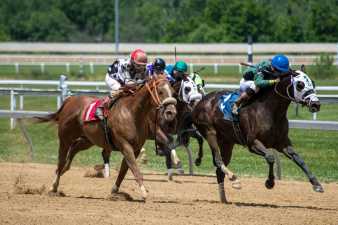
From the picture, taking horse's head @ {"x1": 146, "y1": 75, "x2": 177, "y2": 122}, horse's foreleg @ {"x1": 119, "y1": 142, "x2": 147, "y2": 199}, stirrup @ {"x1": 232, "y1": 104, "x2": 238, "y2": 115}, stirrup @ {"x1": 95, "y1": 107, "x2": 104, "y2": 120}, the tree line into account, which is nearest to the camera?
horse's head @ {"x1": 146, "y1": 75, "x2": 177, "y2": 122}

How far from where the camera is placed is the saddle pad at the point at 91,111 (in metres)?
11.7

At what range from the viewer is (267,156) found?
10805 millimetres

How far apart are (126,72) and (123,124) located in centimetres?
102

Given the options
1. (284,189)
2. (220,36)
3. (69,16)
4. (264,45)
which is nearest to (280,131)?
(284,189)

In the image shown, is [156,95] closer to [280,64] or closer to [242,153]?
[280,64]

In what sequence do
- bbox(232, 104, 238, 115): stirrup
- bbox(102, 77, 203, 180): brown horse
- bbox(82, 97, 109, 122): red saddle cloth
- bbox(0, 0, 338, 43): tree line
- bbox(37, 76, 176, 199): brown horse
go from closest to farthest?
bbox(37, 76, 176, 199): brown horse → bbox(232, 104, 238, 115): stirrup → bbox(82, 97, 109, 122): red saddle cloth → bbox(102, 77, 203, 180): brown horse → bbox(0, 0, 338, 43): tree line

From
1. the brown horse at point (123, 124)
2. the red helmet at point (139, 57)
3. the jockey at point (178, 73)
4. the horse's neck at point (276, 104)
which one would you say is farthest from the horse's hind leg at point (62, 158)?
the horse's neck at point (276, 104)

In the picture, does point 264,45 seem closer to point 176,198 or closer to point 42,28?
point 42,28

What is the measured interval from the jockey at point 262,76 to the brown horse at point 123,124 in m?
1.14

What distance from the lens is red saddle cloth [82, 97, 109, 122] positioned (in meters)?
11.7

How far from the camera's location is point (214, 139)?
1194cm

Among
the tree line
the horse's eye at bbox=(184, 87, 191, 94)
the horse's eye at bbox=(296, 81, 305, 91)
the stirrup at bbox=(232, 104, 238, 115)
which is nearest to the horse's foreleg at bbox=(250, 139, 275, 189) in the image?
A: the stirrup at bbox=(232, 104, 238, 115)

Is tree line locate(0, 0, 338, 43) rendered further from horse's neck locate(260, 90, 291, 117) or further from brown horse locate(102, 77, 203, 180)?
horse's neck locate(260, 90, 291, 117)

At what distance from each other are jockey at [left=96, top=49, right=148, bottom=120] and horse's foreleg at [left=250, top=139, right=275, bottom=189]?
1715 millimetres
